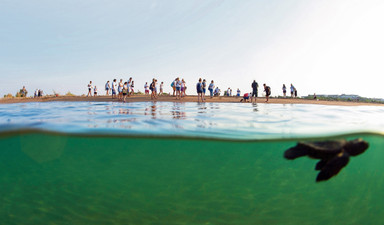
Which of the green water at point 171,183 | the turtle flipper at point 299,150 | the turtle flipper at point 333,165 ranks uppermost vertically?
the turtle flipper at point 299,150

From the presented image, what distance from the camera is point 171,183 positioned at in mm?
13344

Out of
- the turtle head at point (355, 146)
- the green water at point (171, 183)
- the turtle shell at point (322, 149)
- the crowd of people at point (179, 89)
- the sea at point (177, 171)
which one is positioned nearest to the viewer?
the turtle shell at point (322, 149)

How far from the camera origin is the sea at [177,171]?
909 cm

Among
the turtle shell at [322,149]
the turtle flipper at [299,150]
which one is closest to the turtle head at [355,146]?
the turtle shell at [322,149]

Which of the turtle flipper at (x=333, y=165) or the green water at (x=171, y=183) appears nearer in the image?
the turtle flipper at (x=333, y=165)

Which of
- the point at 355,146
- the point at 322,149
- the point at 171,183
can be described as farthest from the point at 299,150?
the point at 171,183

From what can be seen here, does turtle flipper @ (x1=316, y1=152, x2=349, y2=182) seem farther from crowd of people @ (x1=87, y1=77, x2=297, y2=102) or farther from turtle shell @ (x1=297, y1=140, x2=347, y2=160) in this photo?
crowd of people @ (x1=87, y1=77, x2=297, y2=102)

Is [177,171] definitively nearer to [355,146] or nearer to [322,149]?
[322,149]

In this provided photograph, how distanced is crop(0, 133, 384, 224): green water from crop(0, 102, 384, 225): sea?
5cm

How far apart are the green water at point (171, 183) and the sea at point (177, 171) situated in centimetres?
5

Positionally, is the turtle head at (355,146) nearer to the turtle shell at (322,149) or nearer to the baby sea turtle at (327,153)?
the baby sea turtle at (327,153)

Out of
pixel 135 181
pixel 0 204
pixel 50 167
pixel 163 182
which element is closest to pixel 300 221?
pixel 163 182

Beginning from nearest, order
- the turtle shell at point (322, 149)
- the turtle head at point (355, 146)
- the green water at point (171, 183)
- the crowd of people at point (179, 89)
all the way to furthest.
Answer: the turtle shell at point (322, 149)
the turtle head at point (355, 146)
the green water at point (171, 183)
the crowd of people at point (179, 89)

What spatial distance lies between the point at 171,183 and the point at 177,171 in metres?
0.81
